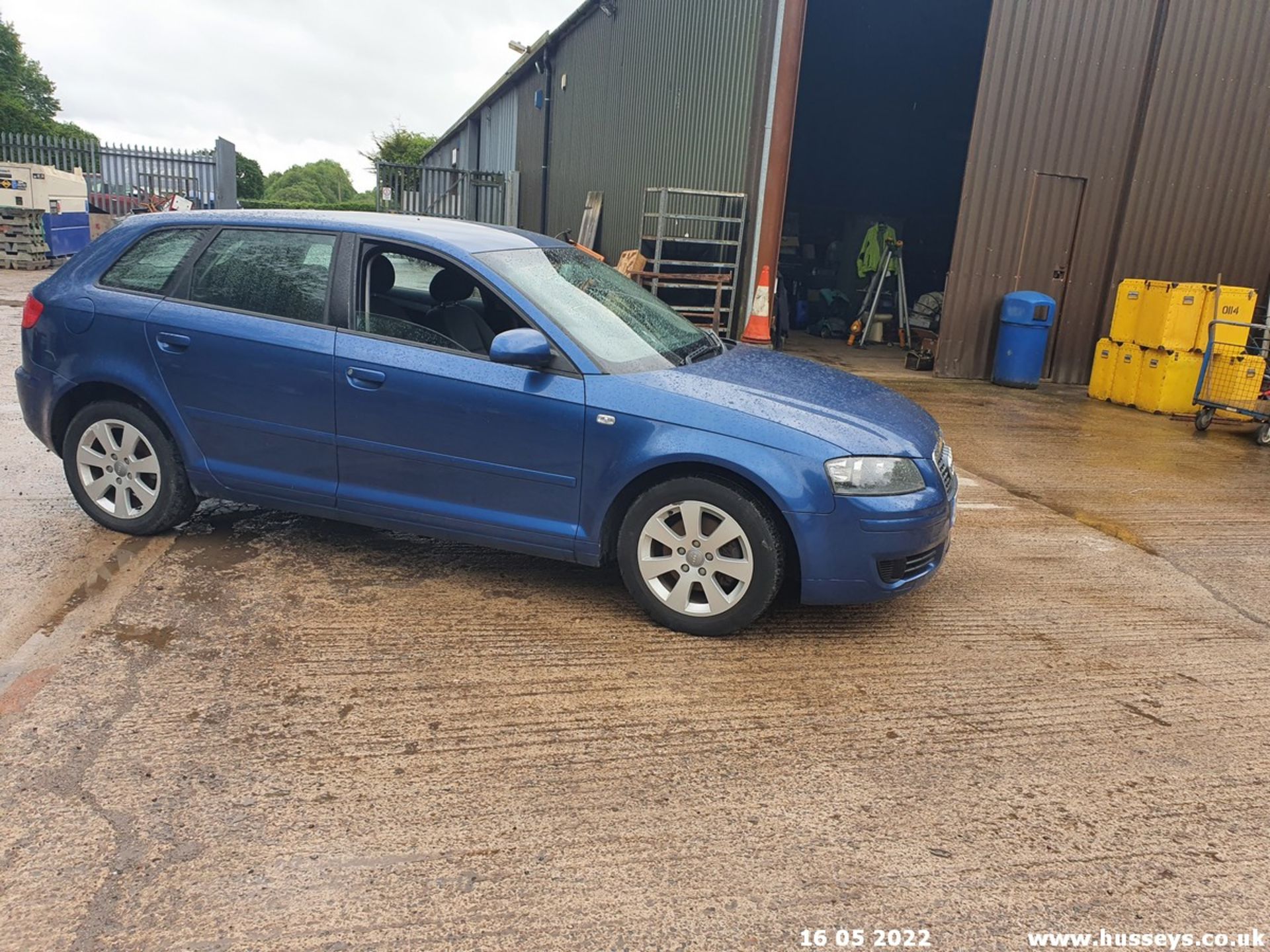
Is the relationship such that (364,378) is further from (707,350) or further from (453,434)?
(707,350)

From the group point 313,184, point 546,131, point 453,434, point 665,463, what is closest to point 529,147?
point 546,131

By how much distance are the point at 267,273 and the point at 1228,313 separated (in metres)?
9.83

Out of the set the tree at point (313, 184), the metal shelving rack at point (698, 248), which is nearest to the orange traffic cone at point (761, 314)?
the metal shelving rack at point (698, 248)

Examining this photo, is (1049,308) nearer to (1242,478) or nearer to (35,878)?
(1242,478)

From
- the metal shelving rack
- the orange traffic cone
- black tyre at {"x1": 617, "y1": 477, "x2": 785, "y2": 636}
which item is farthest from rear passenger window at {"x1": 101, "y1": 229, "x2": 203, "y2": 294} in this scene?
the metal shelving rack

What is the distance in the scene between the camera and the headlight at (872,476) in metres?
3.74

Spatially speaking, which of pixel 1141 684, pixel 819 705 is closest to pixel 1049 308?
pixel 1141 684

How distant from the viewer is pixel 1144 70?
11852 millimetres

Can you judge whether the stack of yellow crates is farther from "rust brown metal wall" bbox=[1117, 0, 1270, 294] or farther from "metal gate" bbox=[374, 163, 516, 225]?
"metal gate" bbox=[374, 163, 516, 225]

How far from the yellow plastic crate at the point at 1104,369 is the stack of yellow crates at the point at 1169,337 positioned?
0.07 m

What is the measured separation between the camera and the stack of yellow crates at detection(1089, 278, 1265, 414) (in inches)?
397

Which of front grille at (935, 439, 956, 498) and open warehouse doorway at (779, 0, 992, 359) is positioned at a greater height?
open warehouse doorway at (779, 0, 992, 359)

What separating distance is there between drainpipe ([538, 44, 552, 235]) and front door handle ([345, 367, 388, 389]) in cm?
1919

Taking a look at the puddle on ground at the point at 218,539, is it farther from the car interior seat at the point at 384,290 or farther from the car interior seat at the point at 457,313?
the car interior seat at the point at 457,313
